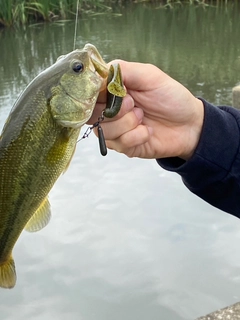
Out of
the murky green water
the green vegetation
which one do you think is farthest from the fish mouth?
the green vegetation

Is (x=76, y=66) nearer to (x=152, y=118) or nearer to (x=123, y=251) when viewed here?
(x=152, y=118)

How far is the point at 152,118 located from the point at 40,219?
64 centimetres

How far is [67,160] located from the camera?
1.52 meters

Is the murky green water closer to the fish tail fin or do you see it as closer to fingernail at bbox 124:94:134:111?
the fish tail fin

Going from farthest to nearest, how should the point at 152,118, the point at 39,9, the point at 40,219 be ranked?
the point at 39,9
the point at 152,118
the point at 40,219

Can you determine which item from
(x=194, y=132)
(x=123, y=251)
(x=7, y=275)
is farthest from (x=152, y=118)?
(x=123, y=251)

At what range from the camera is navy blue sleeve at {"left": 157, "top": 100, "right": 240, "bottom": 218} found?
204 centimetres

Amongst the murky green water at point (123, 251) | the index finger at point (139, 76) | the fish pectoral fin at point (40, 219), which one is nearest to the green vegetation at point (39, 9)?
the murky green water at point (123, 251)

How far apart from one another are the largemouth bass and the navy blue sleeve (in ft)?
2.11

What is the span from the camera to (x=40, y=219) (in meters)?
1.65

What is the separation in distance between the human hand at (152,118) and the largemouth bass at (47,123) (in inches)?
6.8

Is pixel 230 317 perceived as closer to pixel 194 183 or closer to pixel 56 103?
pixel 194 183

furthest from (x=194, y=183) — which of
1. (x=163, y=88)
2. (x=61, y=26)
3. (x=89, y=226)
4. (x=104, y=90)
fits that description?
(x=61, y=26)

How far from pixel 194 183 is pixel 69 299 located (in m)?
1.28
